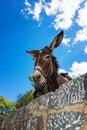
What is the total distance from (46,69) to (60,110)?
486cm

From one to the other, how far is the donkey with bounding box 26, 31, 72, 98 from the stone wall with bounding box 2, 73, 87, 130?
3044 mm

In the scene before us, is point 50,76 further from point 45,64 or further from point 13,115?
point 13,115

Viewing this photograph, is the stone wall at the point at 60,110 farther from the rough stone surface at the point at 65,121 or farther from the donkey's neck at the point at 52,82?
the donkey's neck at the point at 52,82

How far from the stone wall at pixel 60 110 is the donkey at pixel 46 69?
9.99 ft

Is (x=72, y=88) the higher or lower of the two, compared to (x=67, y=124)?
higher

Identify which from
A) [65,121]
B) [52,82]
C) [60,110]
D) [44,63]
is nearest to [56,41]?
[44,63]

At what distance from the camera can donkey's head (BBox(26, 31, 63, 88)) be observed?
302 inches

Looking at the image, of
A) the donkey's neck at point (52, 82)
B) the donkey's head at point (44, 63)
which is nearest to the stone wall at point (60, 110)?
the donkey's head at point (44, 63)

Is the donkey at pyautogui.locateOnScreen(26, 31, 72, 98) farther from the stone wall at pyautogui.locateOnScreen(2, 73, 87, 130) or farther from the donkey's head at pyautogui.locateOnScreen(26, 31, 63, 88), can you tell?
the stone wall at pyautogui.locateOnScreen(2, 73, 87, 130)

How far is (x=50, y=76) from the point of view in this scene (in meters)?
9.09

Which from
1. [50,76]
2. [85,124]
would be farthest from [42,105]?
[50,76]

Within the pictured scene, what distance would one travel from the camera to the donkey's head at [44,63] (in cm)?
767

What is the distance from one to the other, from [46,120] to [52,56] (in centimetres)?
551

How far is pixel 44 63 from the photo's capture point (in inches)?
333
